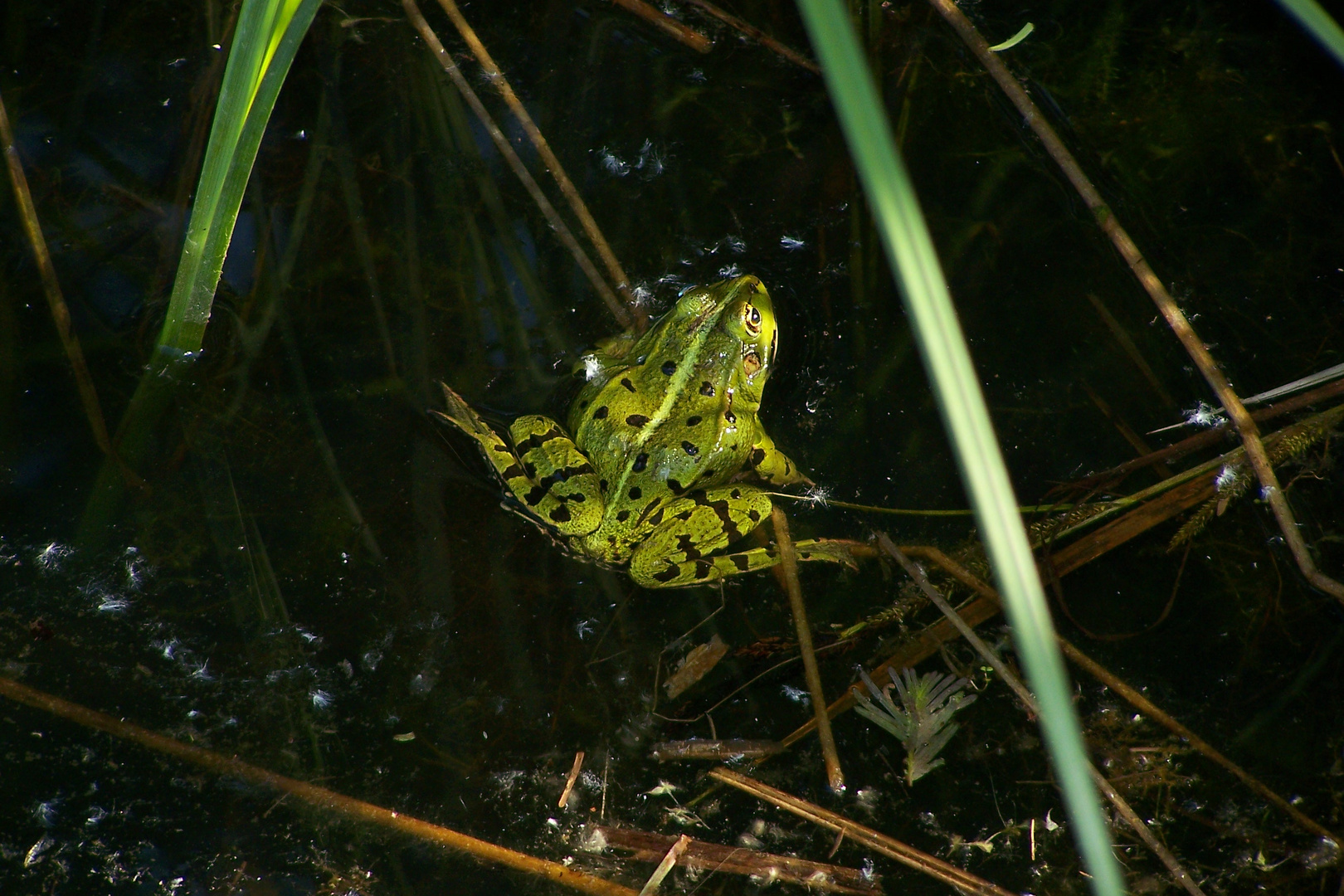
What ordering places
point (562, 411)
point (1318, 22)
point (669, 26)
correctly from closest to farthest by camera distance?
point (1318, 22) → point (562, 411) → point (669, 26)

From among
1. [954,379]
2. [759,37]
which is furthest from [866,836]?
[759,37]

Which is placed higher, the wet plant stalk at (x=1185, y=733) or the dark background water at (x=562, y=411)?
the dark background water at (x=562, y=411)

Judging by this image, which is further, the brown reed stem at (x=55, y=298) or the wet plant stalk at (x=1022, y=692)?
the brown reed stem at (x=55, y=298)

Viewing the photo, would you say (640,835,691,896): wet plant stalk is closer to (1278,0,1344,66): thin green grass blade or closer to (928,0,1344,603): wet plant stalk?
(928,0,1344,603): wet plant stalk

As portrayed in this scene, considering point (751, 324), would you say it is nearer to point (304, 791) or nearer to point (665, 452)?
point (665, 452)

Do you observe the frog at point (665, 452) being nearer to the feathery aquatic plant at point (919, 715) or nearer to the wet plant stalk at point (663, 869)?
the feathery aquatic plant at point (919, 715)

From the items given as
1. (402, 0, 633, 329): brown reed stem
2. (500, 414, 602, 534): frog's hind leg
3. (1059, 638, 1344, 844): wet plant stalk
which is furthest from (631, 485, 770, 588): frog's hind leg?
(1059, 638, 1344, 844): wet plant stalk

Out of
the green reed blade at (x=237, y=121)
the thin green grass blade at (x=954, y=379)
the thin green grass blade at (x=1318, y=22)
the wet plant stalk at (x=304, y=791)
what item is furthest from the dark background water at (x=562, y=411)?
the thin green grass blade at (x=1318, y=22)
